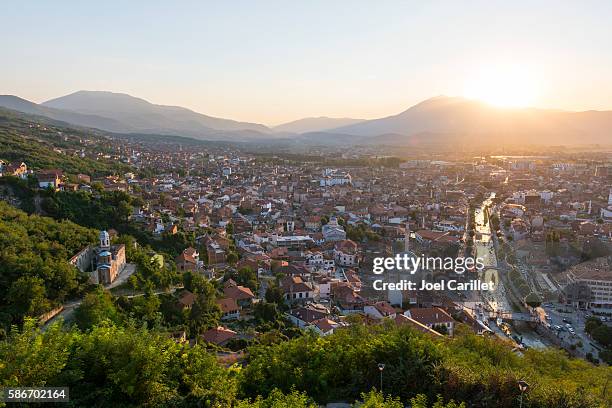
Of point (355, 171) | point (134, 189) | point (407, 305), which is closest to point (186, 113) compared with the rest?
point (355, 171)

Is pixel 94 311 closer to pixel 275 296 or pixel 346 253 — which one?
pixel 275 296

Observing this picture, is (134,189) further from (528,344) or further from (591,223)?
(591,223)

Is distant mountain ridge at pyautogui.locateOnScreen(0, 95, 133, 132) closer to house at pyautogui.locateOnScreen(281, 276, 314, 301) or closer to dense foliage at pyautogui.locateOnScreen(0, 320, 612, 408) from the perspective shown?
house at pyautogui.locateOnScreen(281, 276, 314, 301)

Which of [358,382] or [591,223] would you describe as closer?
[358,382]

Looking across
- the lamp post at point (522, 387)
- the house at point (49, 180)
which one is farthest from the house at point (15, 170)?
the lamp post at point (522, 387)

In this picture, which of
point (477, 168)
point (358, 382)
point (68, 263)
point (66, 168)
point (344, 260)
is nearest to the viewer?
point (358, 382)

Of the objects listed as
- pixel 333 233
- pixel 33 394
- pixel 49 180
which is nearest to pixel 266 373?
pixel 33 394

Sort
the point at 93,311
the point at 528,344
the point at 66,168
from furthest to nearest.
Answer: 1. the point at 66,168
2. the point at 528,344
3. the point at 93,311
